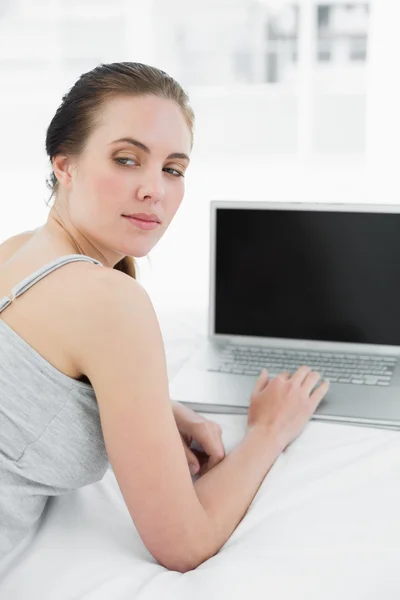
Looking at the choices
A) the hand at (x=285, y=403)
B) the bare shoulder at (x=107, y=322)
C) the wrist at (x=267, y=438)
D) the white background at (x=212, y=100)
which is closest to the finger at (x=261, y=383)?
the hand at (x=285, y=403)

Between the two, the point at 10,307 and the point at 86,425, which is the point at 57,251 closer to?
the point at 10,307

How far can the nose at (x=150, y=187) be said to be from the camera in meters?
1.16

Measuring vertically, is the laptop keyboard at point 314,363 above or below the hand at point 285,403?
below

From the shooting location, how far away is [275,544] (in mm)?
989

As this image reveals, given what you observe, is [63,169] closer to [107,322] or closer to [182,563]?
[107,322]

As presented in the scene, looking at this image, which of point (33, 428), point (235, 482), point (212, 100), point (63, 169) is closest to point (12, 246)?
point (63, 169)

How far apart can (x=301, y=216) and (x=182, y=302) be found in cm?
59

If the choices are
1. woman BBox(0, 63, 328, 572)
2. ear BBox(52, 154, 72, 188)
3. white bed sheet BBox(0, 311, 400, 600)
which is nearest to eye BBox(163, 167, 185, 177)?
woman BBox(0, 63, 328, 572)

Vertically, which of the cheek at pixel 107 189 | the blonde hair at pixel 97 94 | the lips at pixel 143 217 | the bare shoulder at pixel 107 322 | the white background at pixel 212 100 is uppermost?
the blonde hair at pixel 97 94

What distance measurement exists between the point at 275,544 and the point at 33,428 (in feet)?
1.15

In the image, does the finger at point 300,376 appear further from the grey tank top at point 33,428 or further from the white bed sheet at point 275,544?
the grey tank top at point 33,428

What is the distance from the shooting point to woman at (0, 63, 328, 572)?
984mm

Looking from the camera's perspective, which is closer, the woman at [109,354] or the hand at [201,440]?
the woman at [109,354]

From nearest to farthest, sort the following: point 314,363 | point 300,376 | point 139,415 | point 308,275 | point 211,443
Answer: point 139,415, point 211,443, point 300,376, point 314,363, point 308,275
